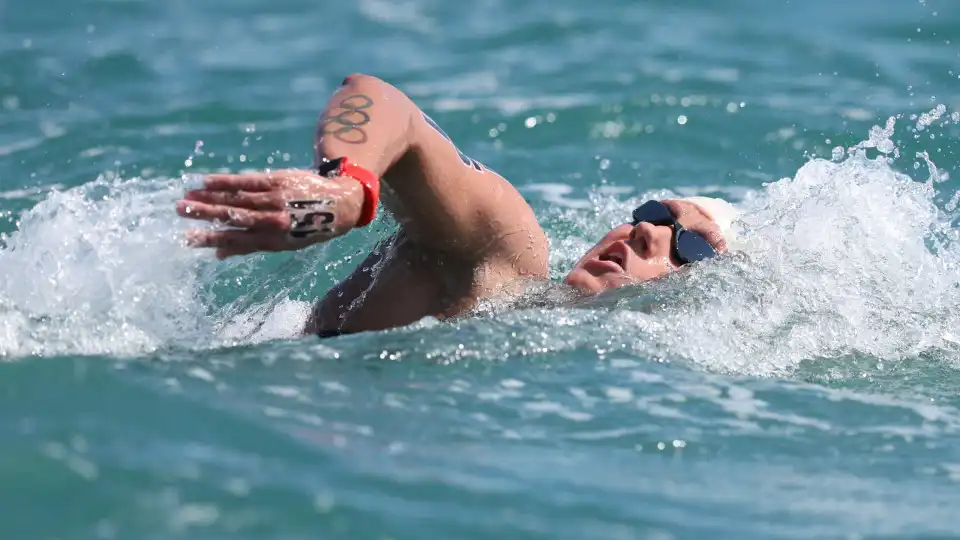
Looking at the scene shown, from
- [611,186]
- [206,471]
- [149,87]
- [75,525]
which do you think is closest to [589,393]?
[206,471]

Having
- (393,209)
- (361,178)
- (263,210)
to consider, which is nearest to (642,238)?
(393,209)

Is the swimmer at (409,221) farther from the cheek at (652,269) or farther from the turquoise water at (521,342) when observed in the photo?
the turquoise water at (521,342)

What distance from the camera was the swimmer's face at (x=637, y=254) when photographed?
4.58 m

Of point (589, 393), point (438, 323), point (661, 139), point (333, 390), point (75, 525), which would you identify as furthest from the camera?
point (661, 139)

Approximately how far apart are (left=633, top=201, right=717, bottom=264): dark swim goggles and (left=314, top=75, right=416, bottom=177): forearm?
118 centimetres

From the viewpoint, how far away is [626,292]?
177 inches

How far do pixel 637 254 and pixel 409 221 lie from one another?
0.89 m

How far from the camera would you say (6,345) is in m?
3.58

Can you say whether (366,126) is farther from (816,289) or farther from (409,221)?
(816,289)

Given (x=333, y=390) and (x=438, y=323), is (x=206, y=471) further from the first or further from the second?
(x=438, y=323)

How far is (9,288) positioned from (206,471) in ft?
4.55

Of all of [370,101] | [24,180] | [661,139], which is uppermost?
[370,101]

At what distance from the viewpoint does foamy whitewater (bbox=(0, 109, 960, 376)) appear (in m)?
3.97

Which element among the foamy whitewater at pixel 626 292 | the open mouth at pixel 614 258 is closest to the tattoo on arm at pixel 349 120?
the foamy whitewater at pixel 626 292
